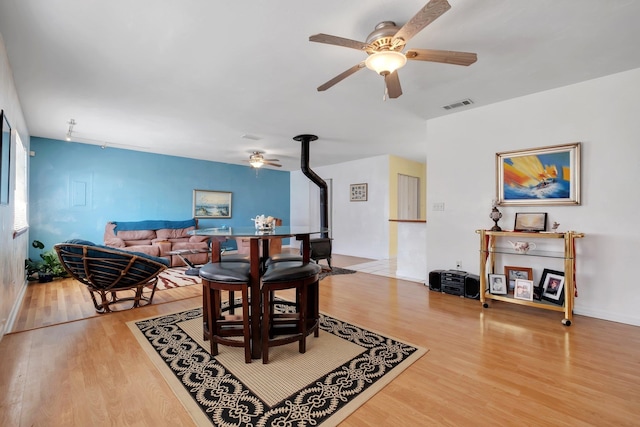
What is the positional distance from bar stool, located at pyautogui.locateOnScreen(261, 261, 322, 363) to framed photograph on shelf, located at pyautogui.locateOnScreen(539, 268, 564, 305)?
251 cm

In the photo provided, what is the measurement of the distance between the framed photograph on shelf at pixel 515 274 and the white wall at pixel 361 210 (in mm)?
3318

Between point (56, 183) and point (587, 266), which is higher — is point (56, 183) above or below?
above

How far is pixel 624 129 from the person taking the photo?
2783 mm

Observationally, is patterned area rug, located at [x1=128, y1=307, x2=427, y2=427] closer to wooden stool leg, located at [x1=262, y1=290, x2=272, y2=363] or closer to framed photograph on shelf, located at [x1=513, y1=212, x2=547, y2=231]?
wooden stool leg, located at [x1=262, y1=290, x2=272, y2=363]

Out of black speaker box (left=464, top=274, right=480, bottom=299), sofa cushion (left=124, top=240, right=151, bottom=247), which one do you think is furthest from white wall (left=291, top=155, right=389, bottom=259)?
sofa cushion (left=124, top=240, right=151, bottom=247)

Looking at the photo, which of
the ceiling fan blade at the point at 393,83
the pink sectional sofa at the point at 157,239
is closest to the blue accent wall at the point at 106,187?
the pink sectional sofa at the point at 157,239

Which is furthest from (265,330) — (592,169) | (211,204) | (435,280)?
(211,204)

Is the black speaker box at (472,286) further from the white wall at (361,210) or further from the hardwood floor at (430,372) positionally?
the white wall at (361,210)

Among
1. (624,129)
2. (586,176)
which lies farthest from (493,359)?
(624,129)

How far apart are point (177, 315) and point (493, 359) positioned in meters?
2.91

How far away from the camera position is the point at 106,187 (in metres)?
5.81

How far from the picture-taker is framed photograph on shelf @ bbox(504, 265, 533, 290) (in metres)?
3.27

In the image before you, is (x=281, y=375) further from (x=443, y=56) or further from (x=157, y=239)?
(x=157, y=239)

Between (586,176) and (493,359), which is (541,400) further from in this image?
(586,176)
